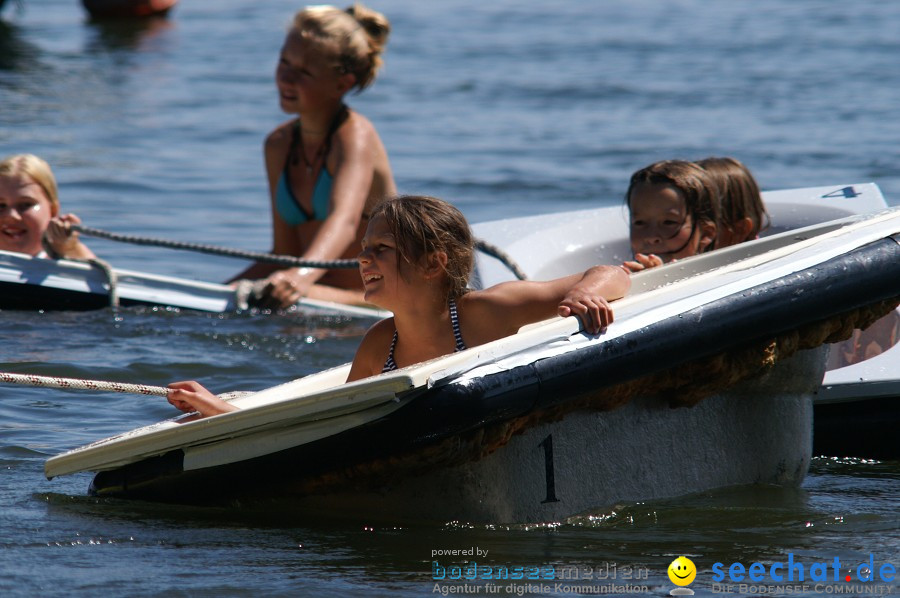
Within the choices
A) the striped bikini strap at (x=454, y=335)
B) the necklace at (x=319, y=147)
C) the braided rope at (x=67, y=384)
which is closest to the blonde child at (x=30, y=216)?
the necklace at (x=319, y=147)

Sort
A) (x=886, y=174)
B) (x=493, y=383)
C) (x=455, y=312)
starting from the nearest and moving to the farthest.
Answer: (x=493, y=383), (x=455, y=312), (x=886, y=174)

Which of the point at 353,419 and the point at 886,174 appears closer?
the point at 353,419

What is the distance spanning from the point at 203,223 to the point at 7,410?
12.6 feet

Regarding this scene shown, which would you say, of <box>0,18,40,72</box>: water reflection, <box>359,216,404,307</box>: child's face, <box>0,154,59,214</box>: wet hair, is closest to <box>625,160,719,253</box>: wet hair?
<box>359,216,404,307</box>: child's face

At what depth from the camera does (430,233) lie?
315cm

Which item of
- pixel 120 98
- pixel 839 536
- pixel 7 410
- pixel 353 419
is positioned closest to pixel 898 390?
pixel 839 536

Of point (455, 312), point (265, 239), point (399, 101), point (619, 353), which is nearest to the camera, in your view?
point (619, 353)

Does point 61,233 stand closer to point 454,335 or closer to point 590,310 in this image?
point 454,335

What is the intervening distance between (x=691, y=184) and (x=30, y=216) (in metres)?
2.89

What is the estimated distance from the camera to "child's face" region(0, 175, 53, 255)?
5684 millimetres

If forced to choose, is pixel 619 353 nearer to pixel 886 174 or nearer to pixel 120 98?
pixel 886 174

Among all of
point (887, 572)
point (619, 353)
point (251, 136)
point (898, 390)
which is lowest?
point (887, 572)

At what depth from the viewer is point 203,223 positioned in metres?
8.09

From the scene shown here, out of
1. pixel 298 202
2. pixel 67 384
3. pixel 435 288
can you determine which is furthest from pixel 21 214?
pixel 435 288
